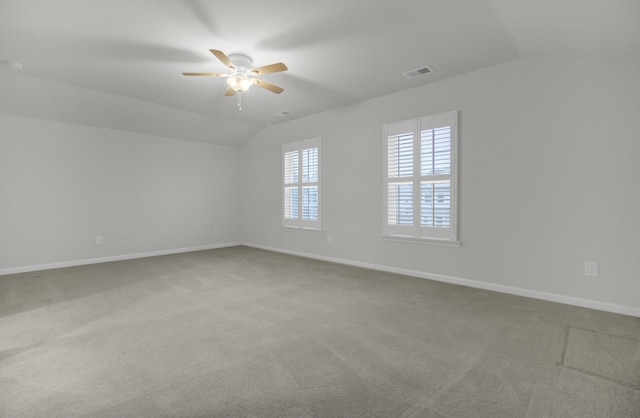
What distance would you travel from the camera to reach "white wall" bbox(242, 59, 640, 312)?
9.91 feet

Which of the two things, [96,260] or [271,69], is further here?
[96,260]

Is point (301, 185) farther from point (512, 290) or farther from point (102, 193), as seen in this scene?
point (512, 290)

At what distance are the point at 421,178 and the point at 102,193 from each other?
5.32 metres

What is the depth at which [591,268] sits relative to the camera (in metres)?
3.16

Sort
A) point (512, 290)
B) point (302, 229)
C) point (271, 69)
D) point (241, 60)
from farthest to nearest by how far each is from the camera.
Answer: point (302, 229) → point (512, 290) → point (241, 60) → point (271, 69)

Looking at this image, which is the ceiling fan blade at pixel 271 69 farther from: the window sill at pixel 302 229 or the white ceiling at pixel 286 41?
the window sill at pixel 302 229

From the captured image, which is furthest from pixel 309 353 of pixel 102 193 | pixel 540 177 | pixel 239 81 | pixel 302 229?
pixel 102 193

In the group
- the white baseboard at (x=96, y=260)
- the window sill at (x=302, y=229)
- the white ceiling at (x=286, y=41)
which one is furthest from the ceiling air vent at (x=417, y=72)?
the white baseboard at (x=96, y=260)

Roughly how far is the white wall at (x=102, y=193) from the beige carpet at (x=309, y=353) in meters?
1.43

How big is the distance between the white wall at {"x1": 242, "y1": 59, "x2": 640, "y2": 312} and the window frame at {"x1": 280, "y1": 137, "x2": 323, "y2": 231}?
45.3 inches

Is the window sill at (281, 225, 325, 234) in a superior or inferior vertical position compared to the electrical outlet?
superior

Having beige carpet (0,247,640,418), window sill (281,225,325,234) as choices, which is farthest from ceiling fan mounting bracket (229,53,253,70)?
window sill (281,225,325,234)

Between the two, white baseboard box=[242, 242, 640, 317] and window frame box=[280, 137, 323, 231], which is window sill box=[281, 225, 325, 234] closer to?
window frame box=[280, 137, 323, 231]

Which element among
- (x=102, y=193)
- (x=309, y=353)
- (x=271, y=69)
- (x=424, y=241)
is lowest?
(x=309, y=353)
